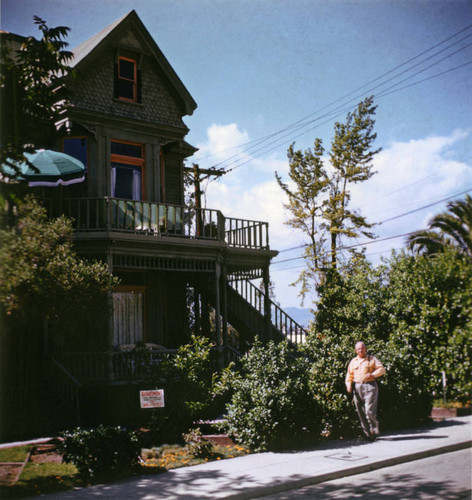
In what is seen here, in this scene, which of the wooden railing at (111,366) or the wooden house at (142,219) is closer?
the wooden railing at (111,366)

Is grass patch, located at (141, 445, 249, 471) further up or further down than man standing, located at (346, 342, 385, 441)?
further down

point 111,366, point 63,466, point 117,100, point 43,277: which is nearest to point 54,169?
point 117,100

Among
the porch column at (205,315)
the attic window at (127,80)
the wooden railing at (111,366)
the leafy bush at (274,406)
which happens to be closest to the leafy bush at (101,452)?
the leafy bush at (274,406)

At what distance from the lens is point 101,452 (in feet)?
28.7

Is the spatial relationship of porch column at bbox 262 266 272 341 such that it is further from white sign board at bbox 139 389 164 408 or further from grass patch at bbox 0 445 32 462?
grass patch at bbox 0 445 32 462

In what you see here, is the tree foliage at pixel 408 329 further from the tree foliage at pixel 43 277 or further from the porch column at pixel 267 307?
the tree foliage at pixel 43 277

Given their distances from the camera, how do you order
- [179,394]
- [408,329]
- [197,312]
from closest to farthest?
[179,394], [408,329], [197,312]

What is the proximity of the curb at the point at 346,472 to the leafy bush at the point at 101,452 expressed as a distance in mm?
2162

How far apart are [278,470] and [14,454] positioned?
489 cm

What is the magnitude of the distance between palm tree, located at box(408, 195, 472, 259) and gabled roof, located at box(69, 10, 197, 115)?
29.8ft

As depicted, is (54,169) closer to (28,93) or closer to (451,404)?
(28,93)

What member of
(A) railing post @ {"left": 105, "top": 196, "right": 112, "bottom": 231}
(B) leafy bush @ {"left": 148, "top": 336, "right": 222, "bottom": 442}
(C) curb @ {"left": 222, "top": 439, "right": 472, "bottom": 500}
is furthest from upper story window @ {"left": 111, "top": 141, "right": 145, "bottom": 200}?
(C) curb @ {"left": 222, "top": 439, "right": 472, "bottom": 500}

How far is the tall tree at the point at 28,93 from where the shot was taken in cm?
802

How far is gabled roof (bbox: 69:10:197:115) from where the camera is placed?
55.8 feet
